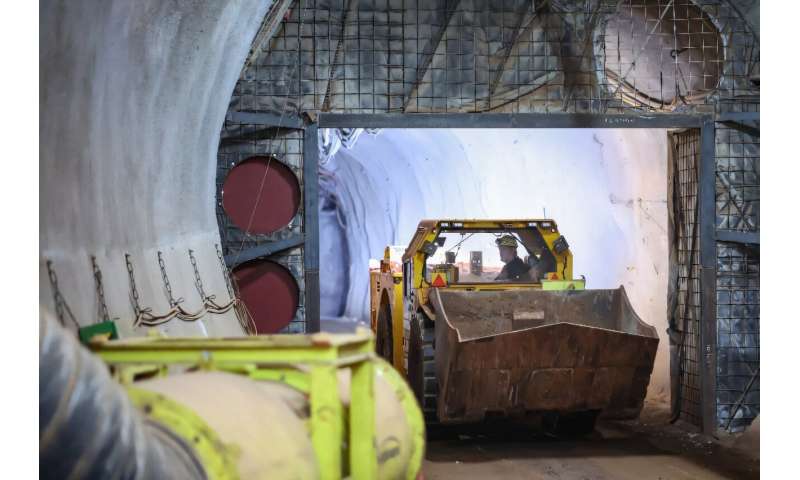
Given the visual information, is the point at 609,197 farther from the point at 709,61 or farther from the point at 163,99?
the point at 163,99

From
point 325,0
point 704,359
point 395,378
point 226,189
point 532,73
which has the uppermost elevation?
point 325,0

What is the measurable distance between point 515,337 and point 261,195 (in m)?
3.60

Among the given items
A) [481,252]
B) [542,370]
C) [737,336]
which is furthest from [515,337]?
[737,336]

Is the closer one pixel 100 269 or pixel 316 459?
pixel 316 459

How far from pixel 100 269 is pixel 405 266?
7.15 m

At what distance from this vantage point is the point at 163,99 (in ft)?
20.1

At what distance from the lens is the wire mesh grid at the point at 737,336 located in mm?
12148

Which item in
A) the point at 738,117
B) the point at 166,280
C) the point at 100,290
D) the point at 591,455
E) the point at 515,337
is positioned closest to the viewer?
the point at 100,290

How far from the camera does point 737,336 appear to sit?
12.2 metres

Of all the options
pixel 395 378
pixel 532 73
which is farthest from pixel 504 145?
pixel 395 378

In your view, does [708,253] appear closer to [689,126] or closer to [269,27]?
[689,126]

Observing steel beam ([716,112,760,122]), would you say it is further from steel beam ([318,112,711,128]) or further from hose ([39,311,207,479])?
hose ([39,311,207,479])

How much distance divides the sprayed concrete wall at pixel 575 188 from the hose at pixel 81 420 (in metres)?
12.2

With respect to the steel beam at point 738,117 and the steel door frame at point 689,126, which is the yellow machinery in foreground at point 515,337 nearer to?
the steel door frame at point 689,126
